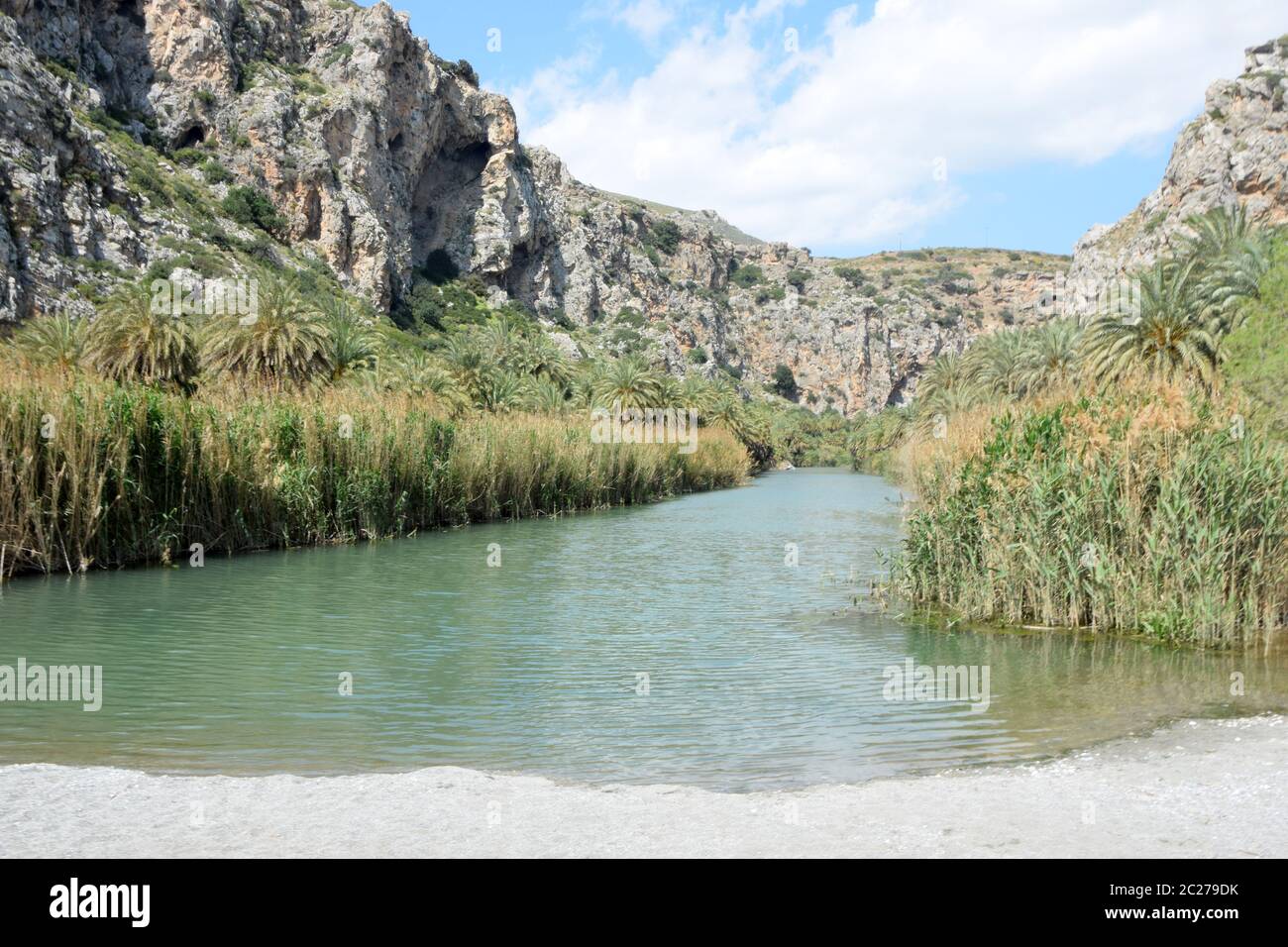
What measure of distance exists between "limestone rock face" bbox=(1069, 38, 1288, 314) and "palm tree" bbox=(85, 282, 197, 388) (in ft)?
218

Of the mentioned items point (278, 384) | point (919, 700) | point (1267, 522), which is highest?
point (278, 384)

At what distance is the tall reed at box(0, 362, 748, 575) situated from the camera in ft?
61.6

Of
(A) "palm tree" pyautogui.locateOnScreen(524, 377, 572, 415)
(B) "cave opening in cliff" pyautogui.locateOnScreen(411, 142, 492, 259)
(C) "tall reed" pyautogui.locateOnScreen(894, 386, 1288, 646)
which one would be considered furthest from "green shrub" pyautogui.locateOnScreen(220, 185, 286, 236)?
(C) "tall reed" pyautogui.locateOnScreen(894, 386, 1288, 646)

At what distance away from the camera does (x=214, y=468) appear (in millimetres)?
22844

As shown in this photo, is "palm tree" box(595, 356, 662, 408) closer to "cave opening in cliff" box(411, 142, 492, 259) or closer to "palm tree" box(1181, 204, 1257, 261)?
"palm tree" box(1181, 204, 1257, 261)

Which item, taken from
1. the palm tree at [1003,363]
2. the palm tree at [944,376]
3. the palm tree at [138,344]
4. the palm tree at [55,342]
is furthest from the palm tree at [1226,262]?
the palm tree at [55,342]

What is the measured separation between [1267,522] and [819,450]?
11595cm

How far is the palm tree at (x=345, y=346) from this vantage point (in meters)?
39.0

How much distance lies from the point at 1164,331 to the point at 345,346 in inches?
1157

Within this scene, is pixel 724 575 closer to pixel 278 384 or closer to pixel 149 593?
pixel 149 593

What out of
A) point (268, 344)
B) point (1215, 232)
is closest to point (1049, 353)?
point (1215, 232)

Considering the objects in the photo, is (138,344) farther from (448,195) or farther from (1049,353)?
(448,195)

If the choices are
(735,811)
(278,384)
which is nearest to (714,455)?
(278,384)

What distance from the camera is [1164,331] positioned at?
103 ft
